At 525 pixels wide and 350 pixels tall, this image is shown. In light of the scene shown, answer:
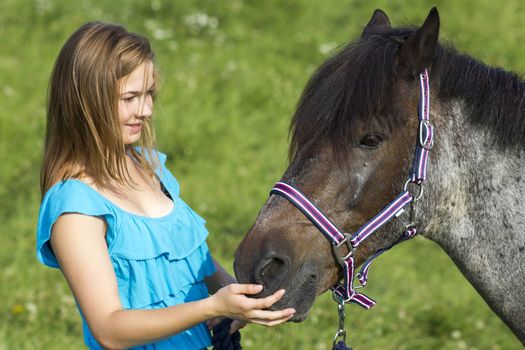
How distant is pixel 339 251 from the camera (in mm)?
2340

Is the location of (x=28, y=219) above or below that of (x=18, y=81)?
below

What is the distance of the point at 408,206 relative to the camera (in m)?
2.41

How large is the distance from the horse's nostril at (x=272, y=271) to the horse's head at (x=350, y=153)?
30 mm

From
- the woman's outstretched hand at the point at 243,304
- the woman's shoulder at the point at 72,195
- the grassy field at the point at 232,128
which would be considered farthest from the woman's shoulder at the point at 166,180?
the woman's outstretched hand at the point at 243,304

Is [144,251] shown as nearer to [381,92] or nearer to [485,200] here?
[381,92]

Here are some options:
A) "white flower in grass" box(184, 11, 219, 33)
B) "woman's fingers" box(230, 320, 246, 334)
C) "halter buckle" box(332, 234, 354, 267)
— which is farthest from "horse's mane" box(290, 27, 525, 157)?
"white flower in grass" box(184, 11, 219, 33)

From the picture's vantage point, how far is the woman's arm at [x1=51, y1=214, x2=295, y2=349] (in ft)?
6.79

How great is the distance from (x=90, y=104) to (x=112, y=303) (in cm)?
61

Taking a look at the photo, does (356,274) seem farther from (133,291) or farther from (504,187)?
(133,291)

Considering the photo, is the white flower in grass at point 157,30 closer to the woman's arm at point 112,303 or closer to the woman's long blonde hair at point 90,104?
the woman's long blonde hair at point 90,104

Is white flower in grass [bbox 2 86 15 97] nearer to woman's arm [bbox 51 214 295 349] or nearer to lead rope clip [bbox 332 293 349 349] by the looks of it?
woman's arm [bbox 51 214 295 349]

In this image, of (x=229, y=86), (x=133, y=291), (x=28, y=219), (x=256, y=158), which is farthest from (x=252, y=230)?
(x=229, y=86)

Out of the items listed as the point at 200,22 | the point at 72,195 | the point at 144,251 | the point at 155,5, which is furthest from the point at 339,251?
the point at 155,5

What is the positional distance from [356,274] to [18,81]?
19.5ft
